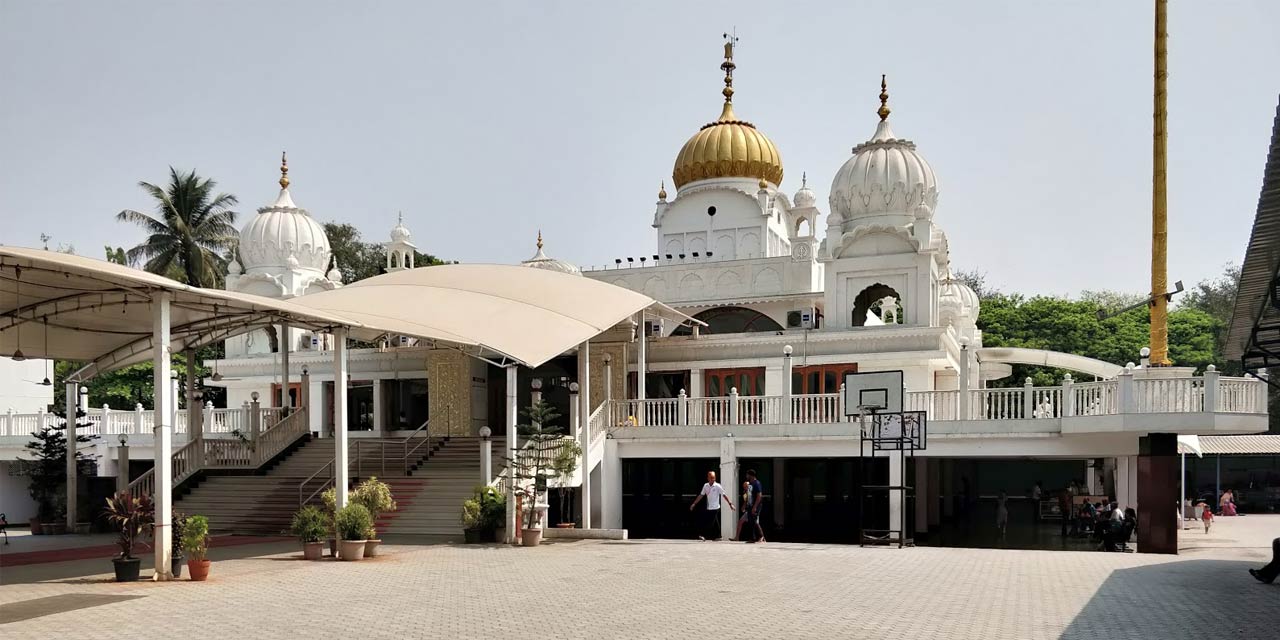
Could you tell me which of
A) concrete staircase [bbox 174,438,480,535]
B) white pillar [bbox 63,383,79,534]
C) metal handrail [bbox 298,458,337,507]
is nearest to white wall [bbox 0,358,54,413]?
white pillar [bbox 63,383,79,534]

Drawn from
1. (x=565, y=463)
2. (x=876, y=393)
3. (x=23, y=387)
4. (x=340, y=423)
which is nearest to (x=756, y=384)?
(x=876, y=393)

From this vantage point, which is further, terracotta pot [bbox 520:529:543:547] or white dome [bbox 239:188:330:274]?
white dome [bbox 239:188:330:274]

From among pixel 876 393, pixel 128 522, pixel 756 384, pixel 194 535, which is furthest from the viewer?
pixel 756 384

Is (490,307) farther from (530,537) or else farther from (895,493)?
(895,493)

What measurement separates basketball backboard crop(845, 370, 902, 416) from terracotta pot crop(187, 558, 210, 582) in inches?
499

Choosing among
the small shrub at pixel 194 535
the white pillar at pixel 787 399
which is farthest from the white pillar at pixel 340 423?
the white pillar at pixel 787 399

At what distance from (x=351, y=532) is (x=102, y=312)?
6.27 meters

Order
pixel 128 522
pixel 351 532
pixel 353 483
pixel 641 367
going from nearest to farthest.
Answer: pixel 128 522
pixel 351 532
pixel 353 483
pixel 641 367

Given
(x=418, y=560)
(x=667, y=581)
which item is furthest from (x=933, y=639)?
(x=418, y=560)

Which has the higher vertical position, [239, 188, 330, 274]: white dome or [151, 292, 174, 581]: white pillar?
[239, 188, 330, 274]: white dome

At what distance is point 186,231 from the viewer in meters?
46.1

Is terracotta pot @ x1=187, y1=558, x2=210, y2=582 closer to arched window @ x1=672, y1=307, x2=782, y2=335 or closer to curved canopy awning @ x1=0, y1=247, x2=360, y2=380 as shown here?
curved canopy awning @ x1=0, y1=247, x2=360, y2=380

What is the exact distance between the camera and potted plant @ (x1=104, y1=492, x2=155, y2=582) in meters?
13.8

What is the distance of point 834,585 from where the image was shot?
13586mm
